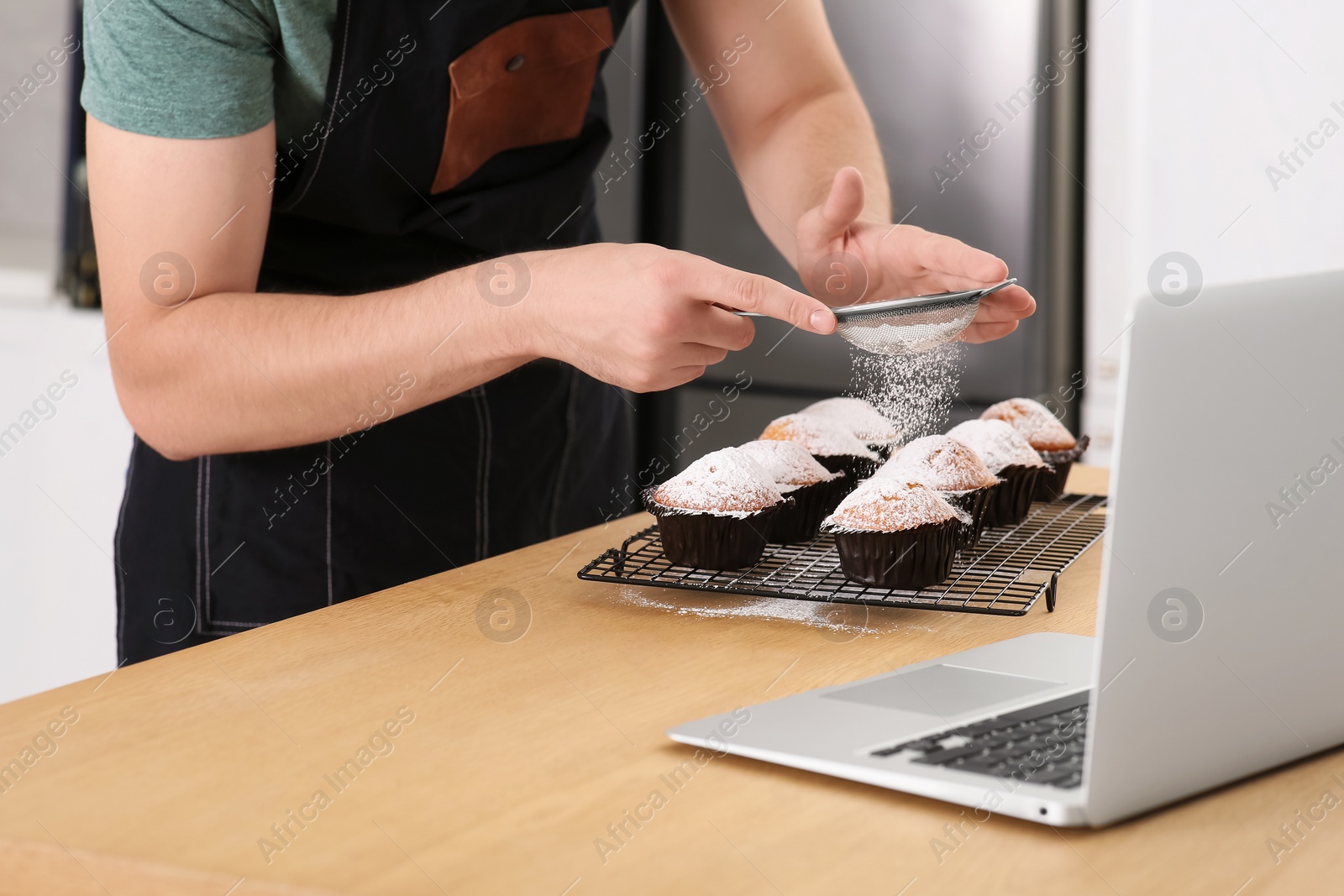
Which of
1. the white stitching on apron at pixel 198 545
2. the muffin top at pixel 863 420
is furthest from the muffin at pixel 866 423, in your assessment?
the white stitching on apron at pixel 198 545

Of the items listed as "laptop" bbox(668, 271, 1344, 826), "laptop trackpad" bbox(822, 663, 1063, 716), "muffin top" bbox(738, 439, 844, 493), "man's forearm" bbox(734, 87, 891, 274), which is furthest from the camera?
"man's forearm" bbox(734, 87, 891, 274)

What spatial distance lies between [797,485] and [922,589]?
25 centimetres

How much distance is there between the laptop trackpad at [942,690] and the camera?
0.79m

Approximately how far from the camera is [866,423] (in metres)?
1.53

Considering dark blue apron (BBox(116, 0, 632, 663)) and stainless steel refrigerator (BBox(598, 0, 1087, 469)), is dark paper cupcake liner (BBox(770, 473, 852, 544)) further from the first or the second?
stainless steel refrigerator (BBox(598, 0, 1087, 469))

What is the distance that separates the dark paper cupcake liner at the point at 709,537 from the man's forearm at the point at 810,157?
53cm

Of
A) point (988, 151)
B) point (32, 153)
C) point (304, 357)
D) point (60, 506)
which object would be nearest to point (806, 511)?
point (304, 357)

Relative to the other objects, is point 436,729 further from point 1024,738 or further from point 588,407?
point 588,407

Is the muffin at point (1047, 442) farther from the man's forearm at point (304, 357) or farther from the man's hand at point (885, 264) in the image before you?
the man's forearm at point (304, 357)

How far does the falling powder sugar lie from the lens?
53.2 inches

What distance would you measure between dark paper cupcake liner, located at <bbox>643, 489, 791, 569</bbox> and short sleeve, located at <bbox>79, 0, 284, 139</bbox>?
601 mm

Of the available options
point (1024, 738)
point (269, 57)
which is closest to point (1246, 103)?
point (269, 57)

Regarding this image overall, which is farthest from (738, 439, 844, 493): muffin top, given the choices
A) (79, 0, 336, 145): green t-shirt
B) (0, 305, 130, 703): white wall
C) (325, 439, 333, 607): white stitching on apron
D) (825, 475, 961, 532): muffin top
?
(0, 305, 130, 703): white wall

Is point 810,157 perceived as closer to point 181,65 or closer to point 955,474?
point 955,474
